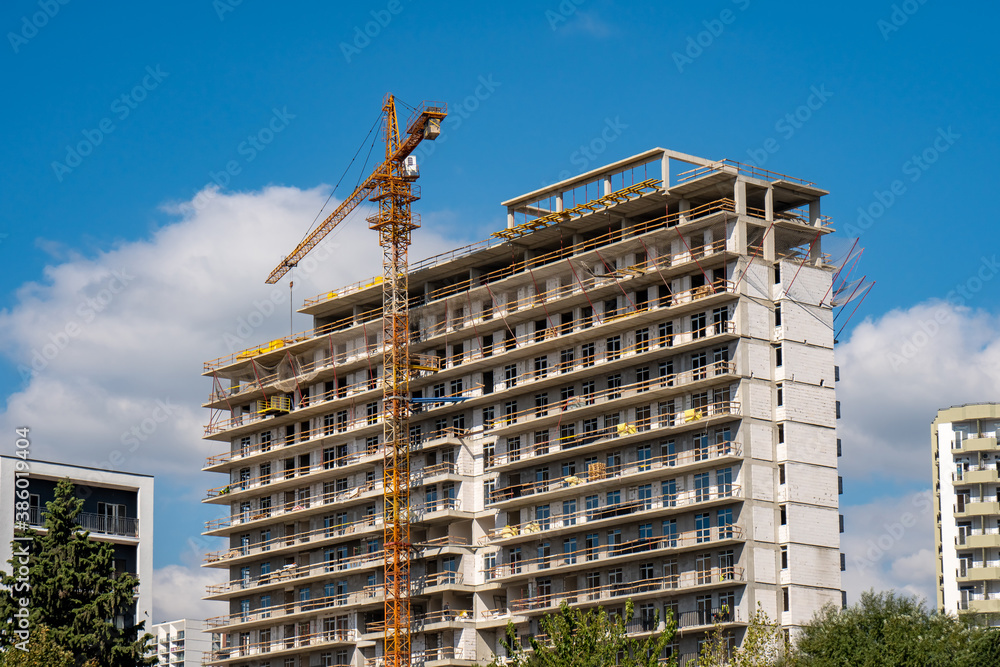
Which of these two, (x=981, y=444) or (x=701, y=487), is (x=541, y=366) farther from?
(x=981, y=444)

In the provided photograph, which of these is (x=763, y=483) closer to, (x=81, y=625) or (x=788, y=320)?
(x=788, y=320)

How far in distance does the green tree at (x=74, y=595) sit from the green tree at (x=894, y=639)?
3938 cm

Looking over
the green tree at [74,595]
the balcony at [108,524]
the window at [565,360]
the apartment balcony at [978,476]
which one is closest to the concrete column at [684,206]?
the window at [565,360]

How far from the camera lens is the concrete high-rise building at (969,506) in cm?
13450

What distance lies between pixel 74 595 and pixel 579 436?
109ft

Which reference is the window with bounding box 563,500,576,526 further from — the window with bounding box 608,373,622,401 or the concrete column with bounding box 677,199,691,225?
the concrete column with bounding box 677,199,691,225

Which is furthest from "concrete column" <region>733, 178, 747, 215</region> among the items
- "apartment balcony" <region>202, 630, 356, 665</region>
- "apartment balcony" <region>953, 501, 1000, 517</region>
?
"apartment balcony" <region>953, 501, 1000, 517</region>

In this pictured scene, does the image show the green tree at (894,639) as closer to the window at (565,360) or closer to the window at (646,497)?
the window at (646,497)

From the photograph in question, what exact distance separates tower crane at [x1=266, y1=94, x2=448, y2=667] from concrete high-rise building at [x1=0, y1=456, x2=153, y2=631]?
654 inches

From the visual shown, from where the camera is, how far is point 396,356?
11494 cm

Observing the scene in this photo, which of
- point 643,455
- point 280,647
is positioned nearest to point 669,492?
point 643,455

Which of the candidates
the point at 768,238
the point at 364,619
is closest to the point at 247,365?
the point at 364,619

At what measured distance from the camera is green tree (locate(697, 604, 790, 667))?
79400 mm

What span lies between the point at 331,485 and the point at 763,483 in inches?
1575
